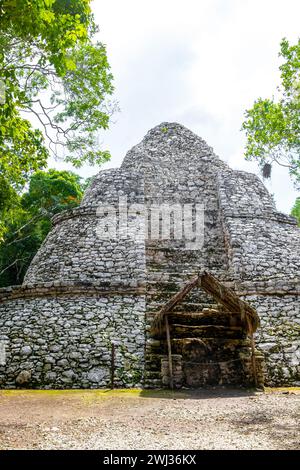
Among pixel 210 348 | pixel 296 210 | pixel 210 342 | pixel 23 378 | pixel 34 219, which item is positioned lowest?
pixel 23 378

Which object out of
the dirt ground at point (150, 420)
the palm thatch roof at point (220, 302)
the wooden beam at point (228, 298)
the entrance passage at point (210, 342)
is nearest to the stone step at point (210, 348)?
the entrance passage at point (210, 342)

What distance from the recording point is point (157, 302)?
9.78 metres

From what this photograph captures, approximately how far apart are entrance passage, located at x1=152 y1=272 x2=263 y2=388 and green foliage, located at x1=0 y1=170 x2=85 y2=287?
488 inches

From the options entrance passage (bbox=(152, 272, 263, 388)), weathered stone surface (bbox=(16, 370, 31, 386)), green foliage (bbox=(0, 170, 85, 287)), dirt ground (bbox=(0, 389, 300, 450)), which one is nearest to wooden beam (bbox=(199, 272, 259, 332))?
entrance passage (bbox=(152, 272, 263, 388))

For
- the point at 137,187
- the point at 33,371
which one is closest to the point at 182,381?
the point at 33,371

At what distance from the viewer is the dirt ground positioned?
13.1ft

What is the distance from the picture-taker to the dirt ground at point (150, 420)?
4.00 meters

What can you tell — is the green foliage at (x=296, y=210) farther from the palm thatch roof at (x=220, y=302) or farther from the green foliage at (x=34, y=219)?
the palm thatch roof at (x=220, y=302)

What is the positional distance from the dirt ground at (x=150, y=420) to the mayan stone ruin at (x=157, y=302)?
29.3 inches

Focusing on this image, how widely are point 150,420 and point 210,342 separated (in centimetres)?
338

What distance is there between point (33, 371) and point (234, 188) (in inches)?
367

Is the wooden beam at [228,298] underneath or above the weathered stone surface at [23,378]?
above

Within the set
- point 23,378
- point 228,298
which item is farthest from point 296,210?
point 23,378

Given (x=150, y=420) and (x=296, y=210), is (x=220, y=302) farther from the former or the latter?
(x=296, y=210)
